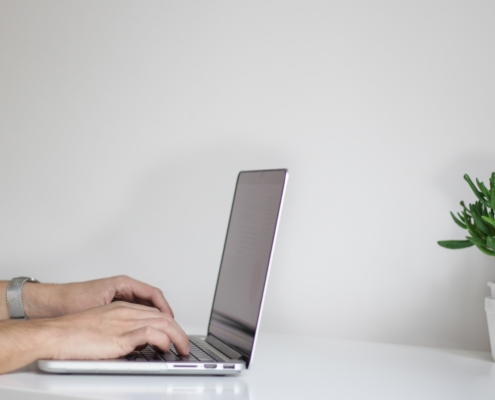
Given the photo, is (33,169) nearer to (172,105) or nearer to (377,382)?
(172,105)

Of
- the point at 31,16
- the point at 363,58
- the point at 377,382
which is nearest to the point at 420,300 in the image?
the point at 377,382

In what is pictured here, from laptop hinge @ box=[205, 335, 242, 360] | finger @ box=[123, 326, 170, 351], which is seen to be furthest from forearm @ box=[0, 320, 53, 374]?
laptop hinge @ box=[205, 335, 242, 360]

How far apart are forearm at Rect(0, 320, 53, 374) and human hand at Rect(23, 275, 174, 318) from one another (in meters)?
0.29

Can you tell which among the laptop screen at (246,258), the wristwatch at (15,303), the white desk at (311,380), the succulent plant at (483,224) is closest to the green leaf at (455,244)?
the succulent plant at (483,224)

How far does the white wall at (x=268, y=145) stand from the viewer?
4.04ft

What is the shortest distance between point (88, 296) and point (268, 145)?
516 mm

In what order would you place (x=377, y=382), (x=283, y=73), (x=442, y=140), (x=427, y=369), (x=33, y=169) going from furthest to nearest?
(x=33, y=169), (x=283, y=73), (x=442, y=140), (x=427, y=369), (x=377, y=382)

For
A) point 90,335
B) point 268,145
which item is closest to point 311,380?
point 90,335

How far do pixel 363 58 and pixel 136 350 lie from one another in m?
0.78

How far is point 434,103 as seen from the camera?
1.24m

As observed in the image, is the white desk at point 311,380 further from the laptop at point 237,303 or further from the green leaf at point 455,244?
the green leaf at point 455,244

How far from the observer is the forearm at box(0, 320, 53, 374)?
30.4 inches

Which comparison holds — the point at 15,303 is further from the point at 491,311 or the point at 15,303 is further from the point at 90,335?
the point at 491,311

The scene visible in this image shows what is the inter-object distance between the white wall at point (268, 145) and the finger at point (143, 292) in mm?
280
